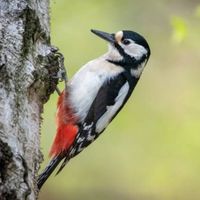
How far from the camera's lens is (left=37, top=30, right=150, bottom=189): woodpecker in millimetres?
3758

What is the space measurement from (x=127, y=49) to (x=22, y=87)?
1610 mm

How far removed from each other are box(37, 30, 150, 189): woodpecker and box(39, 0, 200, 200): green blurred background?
5.27 ft

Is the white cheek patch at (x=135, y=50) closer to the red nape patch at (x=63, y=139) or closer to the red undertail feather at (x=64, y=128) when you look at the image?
the red undertail feather at (x=64, y=128)

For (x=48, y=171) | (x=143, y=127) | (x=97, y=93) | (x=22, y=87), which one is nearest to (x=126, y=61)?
(x=97, y=93)

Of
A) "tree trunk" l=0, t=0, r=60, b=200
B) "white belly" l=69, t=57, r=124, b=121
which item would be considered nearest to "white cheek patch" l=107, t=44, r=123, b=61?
"white belly" l=69, t=57, r=124, b=121

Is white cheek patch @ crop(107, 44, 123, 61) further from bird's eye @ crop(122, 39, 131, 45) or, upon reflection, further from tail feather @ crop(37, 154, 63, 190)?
tail feather @ crop(37, 154, 63, 190)

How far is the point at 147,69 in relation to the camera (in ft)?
21.1

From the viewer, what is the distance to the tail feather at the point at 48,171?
3049 millimetres

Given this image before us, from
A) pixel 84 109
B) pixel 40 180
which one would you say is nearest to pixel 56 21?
pixel 84 109

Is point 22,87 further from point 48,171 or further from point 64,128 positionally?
point 64,128

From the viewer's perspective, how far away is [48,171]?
10.6 ft

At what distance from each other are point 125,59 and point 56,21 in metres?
1.50

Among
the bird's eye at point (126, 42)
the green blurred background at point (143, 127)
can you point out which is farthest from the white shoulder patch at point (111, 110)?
the green blurred background at point (143, 127)

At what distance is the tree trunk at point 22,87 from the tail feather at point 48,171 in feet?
1.20
